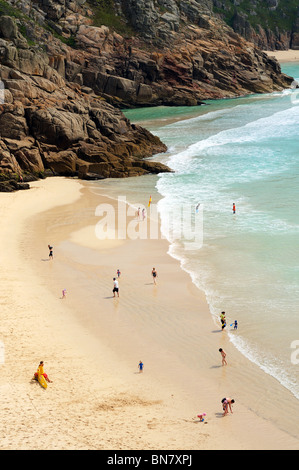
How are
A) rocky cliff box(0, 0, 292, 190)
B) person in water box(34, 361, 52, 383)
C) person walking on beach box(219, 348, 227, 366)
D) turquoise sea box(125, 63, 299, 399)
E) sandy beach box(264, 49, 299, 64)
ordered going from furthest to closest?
sandy beach box(264, 49, 299, 64) → rocky cliff box(0, 0, 292, 190) → turquoise sea box(125, 63, 299, 399) → person walking on beach box(219, 348, 227, 366) → person in water box(34, 361, 52, 383)

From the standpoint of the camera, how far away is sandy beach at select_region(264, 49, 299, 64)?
17093 centimetres

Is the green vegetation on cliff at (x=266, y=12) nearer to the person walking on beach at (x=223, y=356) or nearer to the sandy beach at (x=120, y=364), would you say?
the sandy beach at (x=120, y=364)

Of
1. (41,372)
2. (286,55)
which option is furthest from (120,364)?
(286,55)

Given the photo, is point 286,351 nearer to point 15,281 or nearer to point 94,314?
point 94,314

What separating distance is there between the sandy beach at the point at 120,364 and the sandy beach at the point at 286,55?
152 meters

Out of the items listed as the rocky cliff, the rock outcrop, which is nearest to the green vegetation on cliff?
the rocky cliff

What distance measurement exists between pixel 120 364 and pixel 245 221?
1884 centimetres

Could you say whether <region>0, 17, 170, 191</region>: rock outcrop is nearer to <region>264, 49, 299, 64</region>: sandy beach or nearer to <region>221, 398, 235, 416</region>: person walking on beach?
<region>221, 398, 235, 416</region>: person walking on beach

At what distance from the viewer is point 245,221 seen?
37531 mm

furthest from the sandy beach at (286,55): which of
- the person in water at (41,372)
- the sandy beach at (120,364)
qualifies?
the person in water at (41,372)

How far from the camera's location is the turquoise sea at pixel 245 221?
23509mm

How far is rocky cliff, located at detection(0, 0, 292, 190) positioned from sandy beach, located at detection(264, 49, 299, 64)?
51.0 metres
